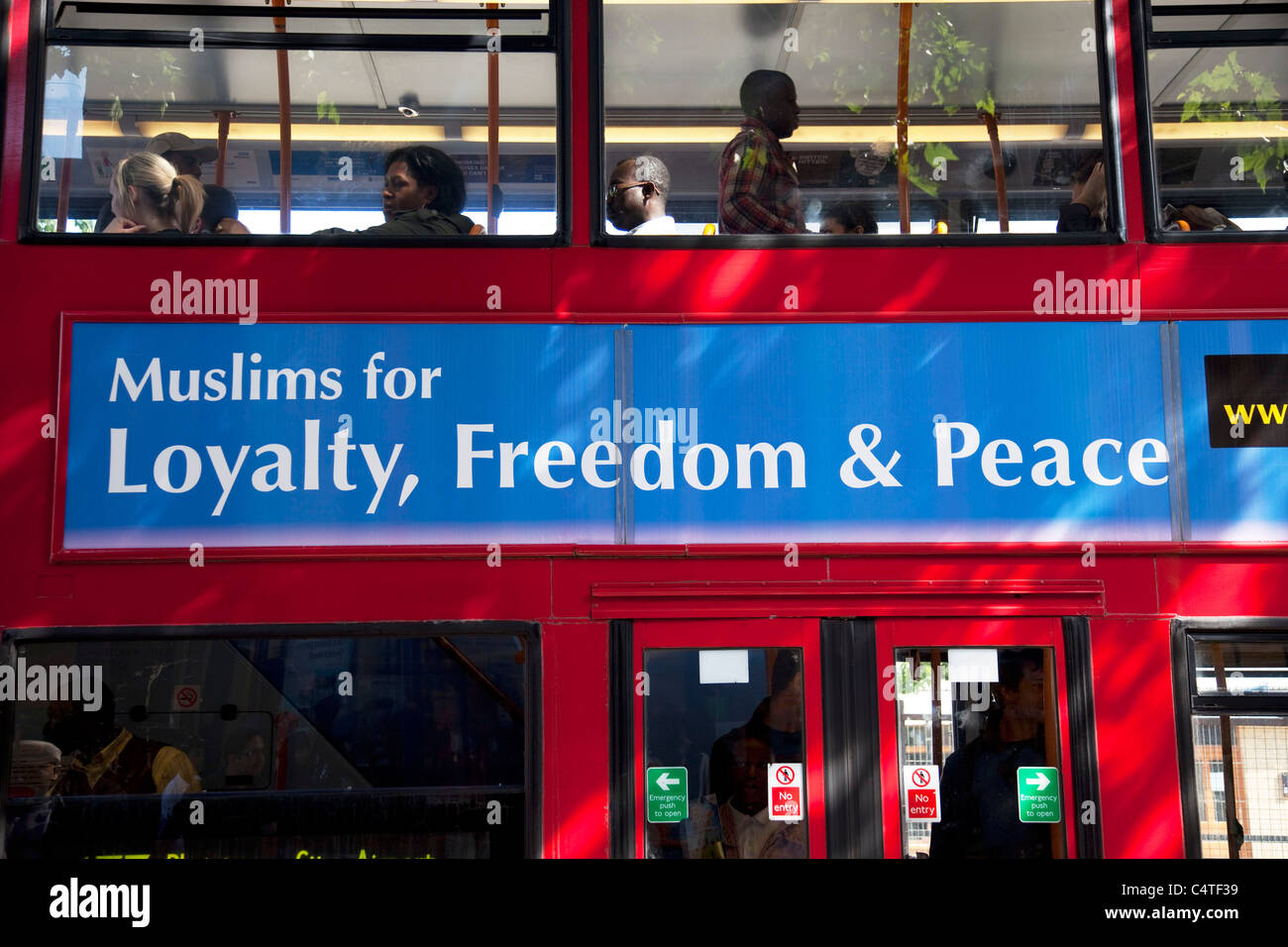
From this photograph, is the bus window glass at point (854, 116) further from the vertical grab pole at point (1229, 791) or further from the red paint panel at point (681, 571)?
the vertical grab pole at point (1229, 791)

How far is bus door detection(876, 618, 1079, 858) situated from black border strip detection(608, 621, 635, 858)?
0.77 m

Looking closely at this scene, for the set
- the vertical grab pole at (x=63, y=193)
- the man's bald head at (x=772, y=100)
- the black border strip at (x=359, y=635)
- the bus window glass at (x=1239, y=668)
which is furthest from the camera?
the man's bald head at (x=772, y=100)

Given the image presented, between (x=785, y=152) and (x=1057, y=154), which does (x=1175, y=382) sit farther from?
(x=785, y=152)

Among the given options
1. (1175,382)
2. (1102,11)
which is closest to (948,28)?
(1102,11)

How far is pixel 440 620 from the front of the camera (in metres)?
3.14

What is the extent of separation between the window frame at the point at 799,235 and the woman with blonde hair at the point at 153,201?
1302mm

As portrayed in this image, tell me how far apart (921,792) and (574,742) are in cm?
107

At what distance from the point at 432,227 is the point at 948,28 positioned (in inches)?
73.2

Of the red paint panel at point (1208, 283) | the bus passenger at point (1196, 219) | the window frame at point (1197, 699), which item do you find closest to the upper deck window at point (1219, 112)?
the bus passenger at point (1196, 219)

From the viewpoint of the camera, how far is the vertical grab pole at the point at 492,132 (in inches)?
132

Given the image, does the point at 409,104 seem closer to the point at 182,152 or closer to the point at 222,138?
the point at 222,138

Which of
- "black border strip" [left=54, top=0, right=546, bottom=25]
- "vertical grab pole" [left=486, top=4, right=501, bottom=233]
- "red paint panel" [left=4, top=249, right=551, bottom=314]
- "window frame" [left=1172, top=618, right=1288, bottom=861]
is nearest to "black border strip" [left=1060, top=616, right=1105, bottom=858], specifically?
"window frame" [left=1172, top=618, right=1288, bottom=861]

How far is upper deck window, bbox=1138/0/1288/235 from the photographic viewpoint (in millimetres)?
3422

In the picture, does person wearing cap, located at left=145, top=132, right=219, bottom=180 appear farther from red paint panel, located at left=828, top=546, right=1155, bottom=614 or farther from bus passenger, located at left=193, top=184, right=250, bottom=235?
red paint panel, located at left=828, top=546, right=1155, bottom=614
